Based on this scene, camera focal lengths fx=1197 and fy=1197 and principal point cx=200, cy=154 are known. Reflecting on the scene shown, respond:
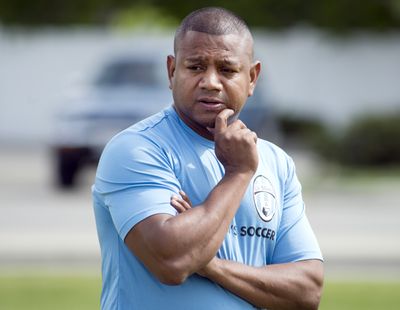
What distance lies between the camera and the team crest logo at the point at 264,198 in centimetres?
376

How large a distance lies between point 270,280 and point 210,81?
660 millimetres

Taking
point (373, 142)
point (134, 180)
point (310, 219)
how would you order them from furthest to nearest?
point (373, 142) < point (310, 219) < point (134, 180)

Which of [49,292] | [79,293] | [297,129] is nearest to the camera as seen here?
[79,293]

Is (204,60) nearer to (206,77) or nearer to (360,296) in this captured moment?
(206,77)

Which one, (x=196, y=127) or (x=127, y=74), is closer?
(x=196, y=127)

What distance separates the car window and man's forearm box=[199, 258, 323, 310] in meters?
15.6

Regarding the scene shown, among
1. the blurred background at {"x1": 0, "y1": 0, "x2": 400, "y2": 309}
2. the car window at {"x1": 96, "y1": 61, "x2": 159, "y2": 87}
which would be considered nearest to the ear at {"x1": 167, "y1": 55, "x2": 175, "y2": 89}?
the blurred background at {"x1": 0, "y1": 0, "x2": 400, "y2": 309}

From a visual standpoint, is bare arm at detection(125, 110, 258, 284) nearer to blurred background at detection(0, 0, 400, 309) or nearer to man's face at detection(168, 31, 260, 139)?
man's face at detection(168, 31, 260, 139)

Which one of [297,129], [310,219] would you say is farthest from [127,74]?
[297,129]

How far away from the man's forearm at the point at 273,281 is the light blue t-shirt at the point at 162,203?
1.6 inches

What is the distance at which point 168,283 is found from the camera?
3.54 m

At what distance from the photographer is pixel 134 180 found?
3621mm

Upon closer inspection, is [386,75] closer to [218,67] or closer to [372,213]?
[372,213]

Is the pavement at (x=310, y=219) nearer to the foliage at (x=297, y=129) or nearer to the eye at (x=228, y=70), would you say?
the foliage at (x=297, y=129)
